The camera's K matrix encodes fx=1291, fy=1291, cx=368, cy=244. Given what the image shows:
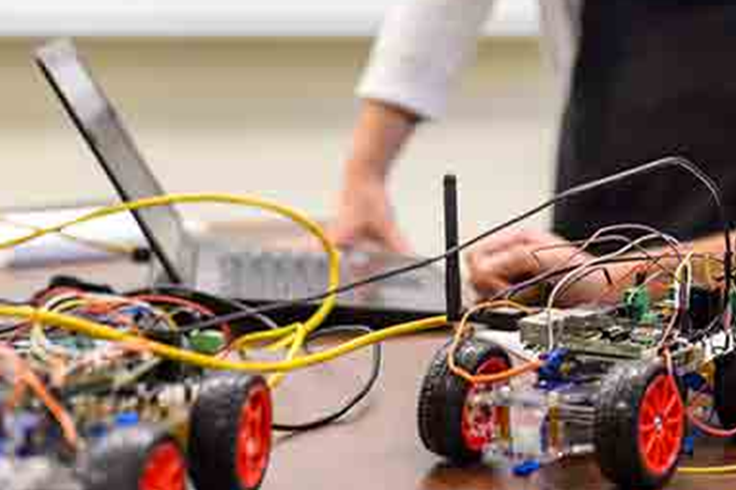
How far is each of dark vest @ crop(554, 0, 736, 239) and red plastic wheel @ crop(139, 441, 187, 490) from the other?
834 millimetres

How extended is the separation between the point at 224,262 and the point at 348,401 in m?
0.48

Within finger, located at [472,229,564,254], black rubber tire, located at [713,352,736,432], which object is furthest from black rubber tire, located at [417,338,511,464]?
finger, located at [472,229,564,254]

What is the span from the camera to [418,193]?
7.99 feet

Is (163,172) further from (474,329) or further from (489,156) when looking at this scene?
(474,329)

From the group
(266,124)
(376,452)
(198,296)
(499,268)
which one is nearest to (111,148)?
(198,296)

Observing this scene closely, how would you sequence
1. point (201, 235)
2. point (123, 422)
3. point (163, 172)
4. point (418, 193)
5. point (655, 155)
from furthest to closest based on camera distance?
point (418, 193) < point (163, 172) < point (201, 235) < point (655, 155) < point (123, 422)

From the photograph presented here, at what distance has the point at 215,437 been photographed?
1.59 ft

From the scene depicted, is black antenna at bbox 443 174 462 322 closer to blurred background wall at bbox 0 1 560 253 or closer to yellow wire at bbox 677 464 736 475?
yellow wire at bbox 677 464 736 475

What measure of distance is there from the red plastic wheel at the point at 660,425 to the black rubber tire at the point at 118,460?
0.71 feet

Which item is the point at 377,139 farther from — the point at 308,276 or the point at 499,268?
the point at 499,268

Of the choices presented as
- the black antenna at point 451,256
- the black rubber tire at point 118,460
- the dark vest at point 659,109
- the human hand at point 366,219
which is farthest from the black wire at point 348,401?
the human hand at point 366,219

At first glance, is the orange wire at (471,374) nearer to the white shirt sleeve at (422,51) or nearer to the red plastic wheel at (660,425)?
the red plastic wheel at (660,425)

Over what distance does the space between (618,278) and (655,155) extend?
2.24ft

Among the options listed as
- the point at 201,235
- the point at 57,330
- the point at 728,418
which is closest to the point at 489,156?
the point at 201,235
